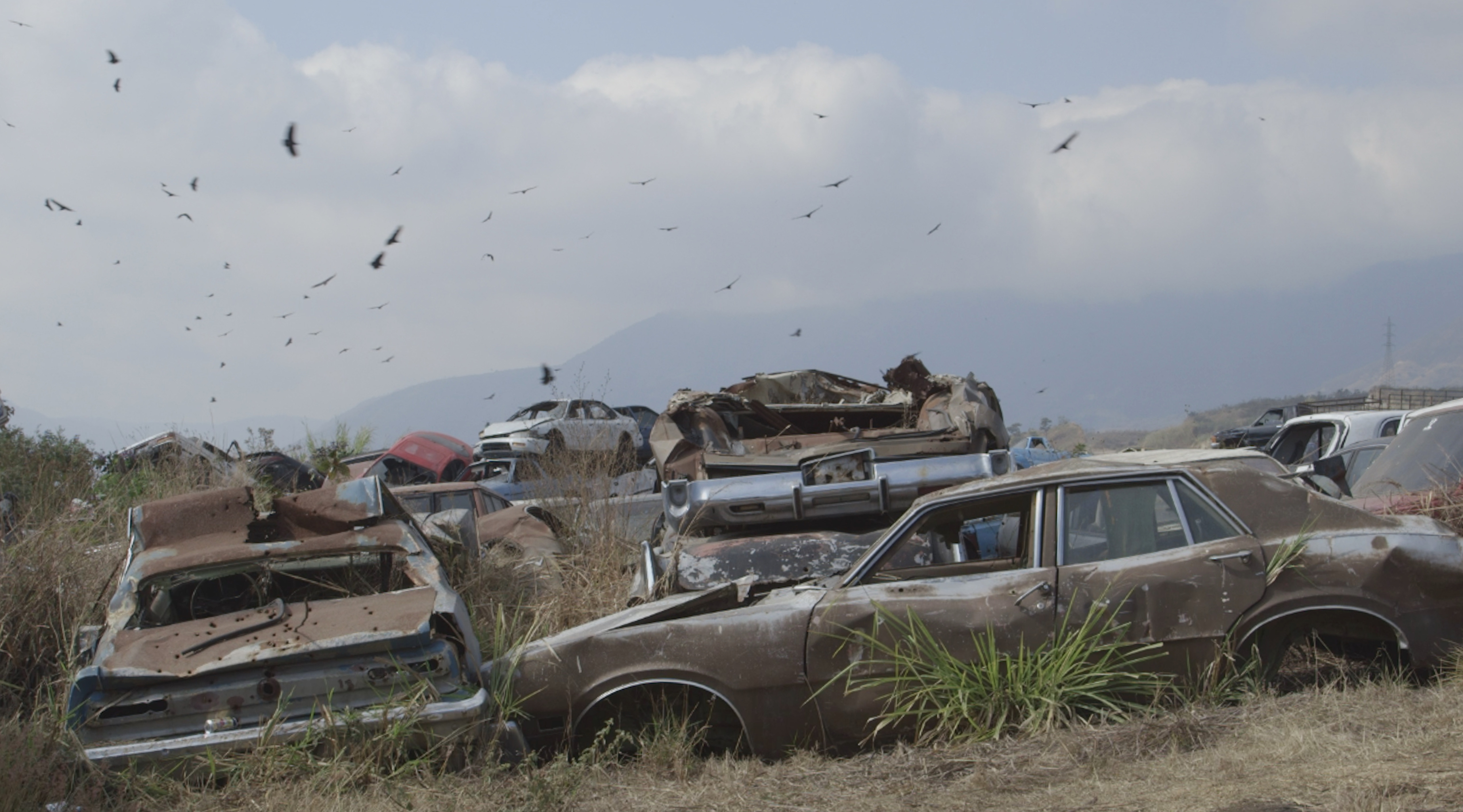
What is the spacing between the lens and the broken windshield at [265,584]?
19.2 ft

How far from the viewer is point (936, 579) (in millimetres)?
4672

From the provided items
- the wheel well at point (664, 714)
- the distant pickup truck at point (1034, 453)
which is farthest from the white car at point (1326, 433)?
the wheel well at point (664, 714)

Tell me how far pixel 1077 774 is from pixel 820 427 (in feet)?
18.0

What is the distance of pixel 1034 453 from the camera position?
57.4 ft

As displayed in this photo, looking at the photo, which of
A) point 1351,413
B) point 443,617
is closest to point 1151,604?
point 443,617

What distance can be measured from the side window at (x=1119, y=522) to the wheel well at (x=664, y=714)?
1700mm

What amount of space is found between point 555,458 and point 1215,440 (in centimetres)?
1701

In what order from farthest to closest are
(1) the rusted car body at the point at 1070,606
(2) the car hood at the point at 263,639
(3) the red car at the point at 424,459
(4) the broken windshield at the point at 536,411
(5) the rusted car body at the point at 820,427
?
(4) the broken windshield at the point at 536,411
(3) the red car at the point at 424,459
(5) the rusted car body at the point at 820,427
(2) the car hood at the point at 263,639
(1) the rusted car body at the point at 1070,606

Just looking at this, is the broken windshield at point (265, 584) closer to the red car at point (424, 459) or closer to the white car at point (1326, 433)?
the white car at point (1326, 433)

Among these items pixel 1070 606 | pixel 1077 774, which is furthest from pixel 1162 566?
pixel 1077 774

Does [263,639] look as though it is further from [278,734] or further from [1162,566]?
[1162,566]

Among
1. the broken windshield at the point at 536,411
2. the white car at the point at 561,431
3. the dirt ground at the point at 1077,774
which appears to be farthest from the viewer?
the broken windshield at the point at 536,411

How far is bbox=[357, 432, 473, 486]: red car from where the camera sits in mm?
19406

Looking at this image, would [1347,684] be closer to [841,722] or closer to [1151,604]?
[1151,604]
